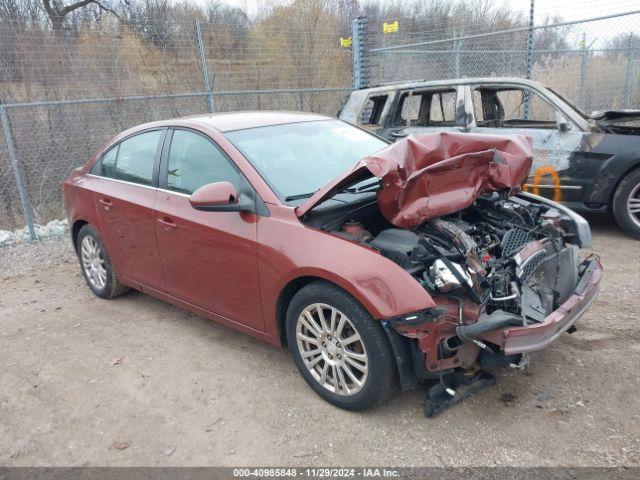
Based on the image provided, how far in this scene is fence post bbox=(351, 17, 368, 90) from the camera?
33.4 ft

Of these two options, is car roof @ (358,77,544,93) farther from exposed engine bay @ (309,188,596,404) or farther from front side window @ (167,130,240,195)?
front side window @ (167,130,240,195)

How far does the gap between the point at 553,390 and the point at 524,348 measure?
69 cm

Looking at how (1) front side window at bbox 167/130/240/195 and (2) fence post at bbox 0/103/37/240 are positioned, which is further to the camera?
(2) fence post at bbox 0/103/37/240

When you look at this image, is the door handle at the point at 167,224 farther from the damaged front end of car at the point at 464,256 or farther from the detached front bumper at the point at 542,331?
the detached front bumper at the point at 542,331

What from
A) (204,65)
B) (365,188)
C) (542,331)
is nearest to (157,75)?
(204,65)

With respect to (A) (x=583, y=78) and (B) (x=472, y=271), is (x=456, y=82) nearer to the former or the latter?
(B) (x=472, y=271)

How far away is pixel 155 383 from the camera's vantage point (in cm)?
356

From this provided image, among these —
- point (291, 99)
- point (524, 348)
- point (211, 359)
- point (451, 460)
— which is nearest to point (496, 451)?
point (451, 460)

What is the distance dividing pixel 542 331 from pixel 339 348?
1.09 metres

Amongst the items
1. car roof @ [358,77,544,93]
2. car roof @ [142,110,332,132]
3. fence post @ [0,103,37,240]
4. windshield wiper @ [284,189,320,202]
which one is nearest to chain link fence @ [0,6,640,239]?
fence post @ [0,103,37,240]

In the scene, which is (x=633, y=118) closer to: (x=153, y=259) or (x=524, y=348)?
(x=524, y=348)

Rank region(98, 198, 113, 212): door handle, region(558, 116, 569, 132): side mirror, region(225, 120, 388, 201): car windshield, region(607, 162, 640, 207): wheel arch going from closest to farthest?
1. region(225, 120, 388, 201): car windshield
2. region(98, 198, 113, 212): door handle
3. region(607, 162, 640, 207): wheel arch
4. region(558, 116, 569, 132): side mirror

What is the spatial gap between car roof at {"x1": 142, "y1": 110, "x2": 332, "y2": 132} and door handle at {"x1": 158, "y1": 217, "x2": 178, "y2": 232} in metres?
0.76

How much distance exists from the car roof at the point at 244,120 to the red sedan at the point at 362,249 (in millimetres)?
22
